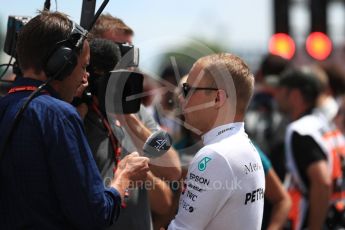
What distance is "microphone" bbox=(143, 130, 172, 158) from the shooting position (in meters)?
3.12

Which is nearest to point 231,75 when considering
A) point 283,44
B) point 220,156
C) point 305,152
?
point 220,156

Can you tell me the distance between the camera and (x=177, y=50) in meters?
4.36

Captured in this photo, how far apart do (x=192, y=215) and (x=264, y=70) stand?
509 centimetres

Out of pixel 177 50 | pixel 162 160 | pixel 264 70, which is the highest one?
pixel 177 50

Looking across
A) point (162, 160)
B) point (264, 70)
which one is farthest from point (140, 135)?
point (264, 70)

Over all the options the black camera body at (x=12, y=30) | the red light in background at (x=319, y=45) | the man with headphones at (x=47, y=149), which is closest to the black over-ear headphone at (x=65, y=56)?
the man with headphones at (x=47, y=149)

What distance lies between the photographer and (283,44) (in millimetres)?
11414

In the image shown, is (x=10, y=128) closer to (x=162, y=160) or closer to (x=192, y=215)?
(x=192, y=215)

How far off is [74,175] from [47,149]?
143 mm

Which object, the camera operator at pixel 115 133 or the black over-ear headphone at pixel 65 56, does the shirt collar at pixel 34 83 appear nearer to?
the black over-ear headphone at pixel 65 56

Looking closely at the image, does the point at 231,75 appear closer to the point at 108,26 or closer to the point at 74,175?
the point at 74,175

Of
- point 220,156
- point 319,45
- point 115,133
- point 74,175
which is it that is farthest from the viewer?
point 319,45

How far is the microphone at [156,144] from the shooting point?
3123mm

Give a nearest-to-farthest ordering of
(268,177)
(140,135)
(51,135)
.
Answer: (51,135) → (140,135) → (268,177)
